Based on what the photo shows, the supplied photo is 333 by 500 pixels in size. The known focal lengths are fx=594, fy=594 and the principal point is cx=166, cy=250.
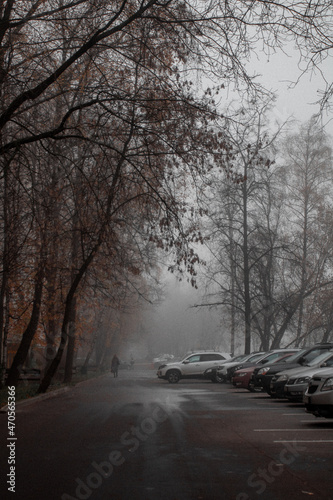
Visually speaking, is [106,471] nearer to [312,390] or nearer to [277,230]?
[312,390]

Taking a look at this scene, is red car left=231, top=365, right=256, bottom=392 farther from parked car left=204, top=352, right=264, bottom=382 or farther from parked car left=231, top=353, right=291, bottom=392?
parked car left=204, top=352, right=264, bottom=382

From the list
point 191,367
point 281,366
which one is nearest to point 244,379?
point 281,366

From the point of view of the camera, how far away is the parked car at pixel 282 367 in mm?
18969

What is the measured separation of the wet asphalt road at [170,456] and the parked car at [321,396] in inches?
12.6

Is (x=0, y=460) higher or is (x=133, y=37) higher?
(x=133, y=37)

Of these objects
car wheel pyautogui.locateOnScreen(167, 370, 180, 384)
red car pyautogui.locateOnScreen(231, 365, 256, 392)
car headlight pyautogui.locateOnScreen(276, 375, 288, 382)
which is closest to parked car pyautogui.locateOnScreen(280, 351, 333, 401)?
car headlight pyautogui.locateOnScreen(276, 375, 288, 382)

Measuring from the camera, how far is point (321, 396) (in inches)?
477

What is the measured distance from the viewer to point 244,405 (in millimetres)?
17531

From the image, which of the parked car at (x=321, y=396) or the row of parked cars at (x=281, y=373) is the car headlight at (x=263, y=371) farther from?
the parked car at (x=321, y=396)

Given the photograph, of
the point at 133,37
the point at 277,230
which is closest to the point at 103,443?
the point at 133,37

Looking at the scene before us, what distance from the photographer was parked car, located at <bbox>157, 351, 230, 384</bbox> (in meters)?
36.4

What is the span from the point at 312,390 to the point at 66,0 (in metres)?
10.7

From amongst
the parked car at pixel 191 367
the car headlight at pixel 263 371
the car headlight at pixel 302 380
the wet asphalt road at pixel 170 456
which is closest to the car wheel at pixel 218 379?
the parked car at pixel 191 367

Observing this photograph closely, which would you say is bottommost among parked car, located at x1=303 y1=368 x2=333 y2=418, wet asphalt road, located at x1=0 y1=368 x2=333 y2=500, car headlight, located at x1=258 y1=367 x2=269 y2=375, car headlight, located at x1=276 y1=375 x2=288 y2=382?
wet asphalt road, located at x1=0 y1=368 x2=333 y2=500
